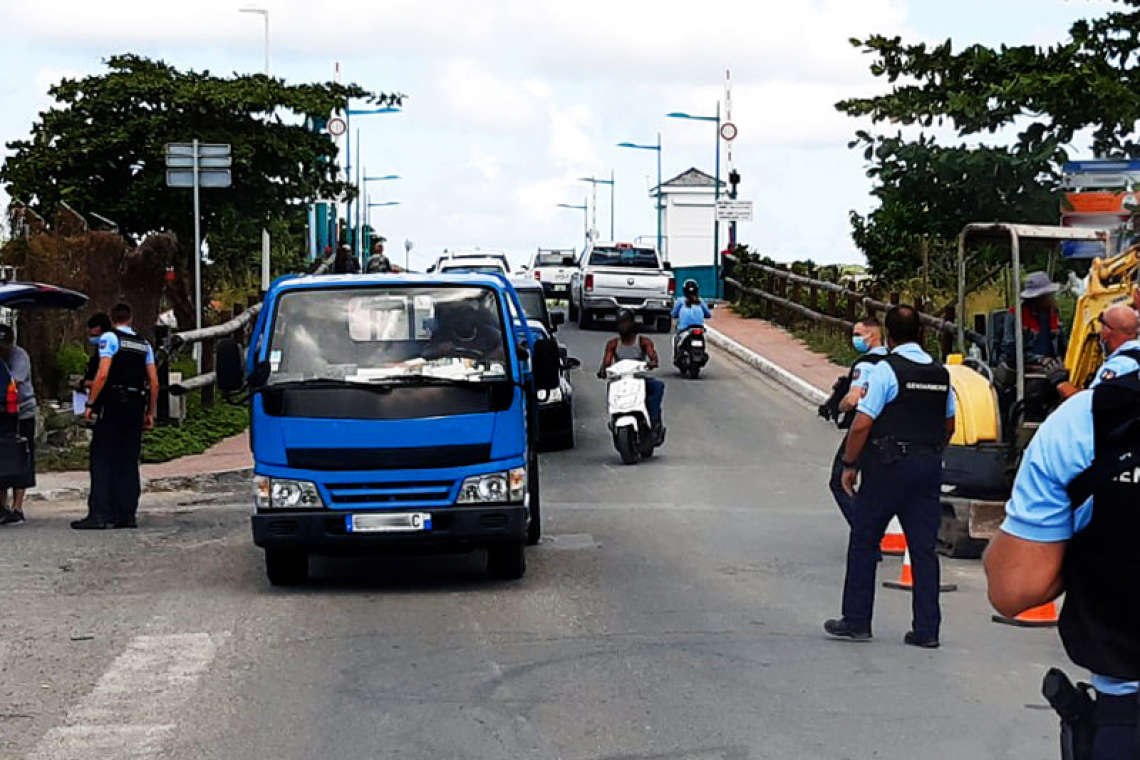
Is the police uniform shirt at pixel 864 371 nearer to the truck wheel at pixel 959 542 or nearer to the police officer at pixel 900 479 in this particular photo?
the police officer at pixel 900 479

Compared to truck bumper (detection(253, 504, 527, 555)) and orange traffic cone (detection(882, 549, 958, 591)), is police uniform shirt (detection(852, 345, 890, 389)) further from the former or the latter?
truck bumper (detection(253, 504, 527, 555))

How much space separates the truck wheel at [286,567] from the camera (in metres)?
11.3

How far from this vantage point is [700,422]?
2294cm

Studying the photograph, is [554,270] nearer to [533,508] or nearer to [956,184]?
[956,184]

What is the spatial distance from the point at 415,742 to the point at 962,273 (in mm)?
7876

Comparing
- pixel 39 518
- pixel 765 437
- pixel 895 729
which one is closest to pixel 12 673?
pixel 895 729

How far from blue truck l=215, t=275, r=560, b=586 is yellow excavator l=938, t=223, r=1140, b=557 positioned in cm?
323

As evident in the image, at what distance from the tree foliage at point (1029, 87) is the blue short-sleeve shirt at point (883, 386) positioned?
9384mm

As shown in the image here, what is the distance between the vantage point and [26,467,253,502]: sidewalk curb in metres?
16.6

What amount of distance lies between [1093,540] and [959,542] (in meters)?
9.11

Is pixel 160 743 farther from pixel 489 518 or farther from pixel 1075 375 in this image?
pixel 1075 375

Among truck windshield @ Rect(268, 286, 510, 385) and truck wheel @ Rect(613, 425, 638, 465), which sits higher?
truck windshield @ Rect(268, 286, 510, 385)

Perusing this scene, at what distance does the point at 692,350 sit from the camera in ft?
90.3

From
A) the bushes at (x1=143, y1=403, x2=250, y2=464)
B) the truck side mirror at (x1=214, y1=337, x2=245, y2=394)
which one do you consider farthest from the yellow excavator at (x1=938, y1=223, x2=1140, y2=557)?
the bushes at (x1=143, y1=403, x2=250, y2=464)
